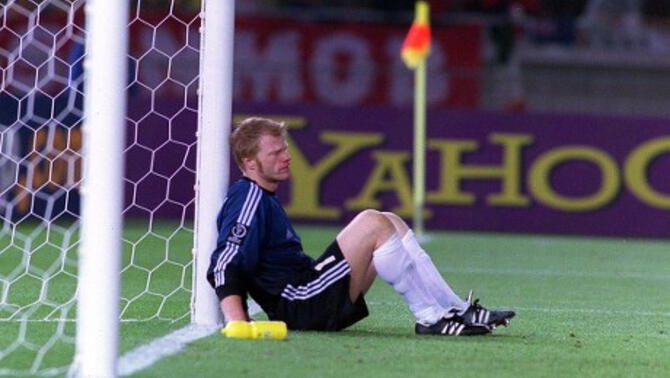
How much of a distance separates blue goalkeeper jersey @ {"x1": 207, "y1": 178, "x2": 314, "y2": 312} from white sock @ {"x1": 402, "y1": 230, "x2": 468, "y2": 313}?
412 mm

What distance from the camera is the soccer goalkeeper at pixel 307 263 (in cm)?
642

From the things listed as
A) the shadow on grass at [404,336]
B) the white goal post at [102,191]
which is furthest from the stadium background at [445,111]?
the white goal post at [102,191]

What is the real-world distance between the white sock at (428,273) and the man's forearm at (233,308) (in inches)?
27.3

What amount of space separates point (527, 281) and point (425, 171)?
22.3 feet

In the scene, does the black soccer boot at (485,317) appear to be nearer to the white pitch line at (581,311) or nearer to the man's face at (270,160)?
the man's face at (270,160)

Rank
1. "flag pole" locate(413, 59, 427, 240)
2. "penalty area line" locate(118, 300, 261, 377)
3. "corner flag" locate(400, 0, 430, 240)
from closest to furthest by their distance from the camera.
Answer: "penalty area line" locate(118, 300, 261, 377), "corner flag" locate(400, 0, 430, 240), "flag pole" locate(413, 59, 427, 240)

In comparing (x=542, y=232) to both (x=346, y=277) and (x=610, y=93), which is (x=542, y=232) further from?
(x=346, y=277)

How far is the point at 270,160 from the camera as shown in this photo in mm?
6504

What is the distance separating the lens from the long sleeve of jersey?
6324 mm

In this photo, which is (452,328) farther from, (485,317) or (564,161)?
(564,161)

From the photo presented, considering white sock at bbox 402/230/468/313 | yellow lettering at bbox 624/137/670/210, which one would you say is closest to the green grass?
white sock at bbox 402/230/468/313

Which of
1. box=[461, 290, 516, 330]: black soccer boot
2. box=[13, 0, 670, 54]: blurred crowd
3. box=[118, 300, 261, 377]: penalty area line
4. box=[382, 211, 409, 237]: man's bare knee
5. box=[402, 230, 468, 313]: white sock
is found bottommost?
box=[118, 300, 261, 377]: penalty area line

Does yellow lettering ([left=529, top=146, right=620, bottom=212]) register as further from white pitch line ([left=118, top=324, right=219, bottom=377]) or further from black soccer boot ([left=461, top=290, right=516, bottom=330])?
white pitch line ([left=118, top=324, right=219, bottom=377])

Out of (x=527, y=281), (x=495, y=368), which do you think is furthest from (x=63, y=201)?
(x=495, y=368)
